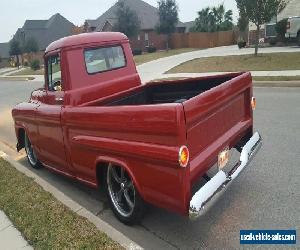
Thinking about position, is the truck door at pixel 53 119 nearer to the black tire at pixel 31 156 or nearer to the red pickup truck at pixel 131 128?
the red pickup truck at pixel 131 128

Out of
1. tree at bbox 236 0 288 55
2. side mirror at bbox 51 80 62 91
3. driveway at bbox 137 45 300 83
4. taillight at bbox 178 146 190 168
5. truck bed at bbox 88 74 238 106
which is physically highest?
tree at bbox 236 0 288 55

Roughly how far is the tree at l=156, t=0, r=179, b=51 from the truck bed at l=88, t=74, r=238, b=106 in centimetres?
4596

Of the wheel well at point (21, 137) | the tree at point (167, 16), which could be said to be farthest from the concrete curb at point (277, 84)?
the tree at point (167, 16)

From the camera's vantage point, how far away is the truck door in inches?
211

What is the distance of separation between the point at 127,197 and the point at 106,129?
89 centimetres

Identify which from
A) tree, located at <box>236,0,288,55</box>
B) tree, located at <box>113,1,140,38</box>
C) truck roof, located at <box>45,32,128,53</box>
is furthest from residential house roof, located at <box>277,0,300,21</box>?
truck roof, located at <box>45,32,128,53</box>

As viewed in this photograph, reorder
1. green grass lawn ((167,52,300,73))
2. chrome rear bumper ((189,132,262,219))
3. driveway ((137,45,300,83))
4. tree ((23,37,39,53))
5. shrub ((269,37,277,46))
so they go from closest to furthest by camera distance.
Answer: chrome rear bumper ((189,132,262,219))
green grass lawn ((167,52,300,73))
driveway ((137,45,300,83))
shrub ((269,37,277,46))
tree ((23,37,39,53))

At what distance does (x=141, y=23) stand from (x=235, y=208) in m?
57.1

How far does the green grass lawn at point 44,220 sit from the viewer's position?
407 centimetres

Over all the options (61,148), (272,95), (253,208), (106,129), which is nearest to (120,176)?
(106,129)

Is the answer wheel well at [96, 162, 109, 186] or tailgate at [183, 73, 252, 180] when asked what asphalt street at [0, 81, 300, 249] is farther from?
tailgate at [183, 73, 252, 180]

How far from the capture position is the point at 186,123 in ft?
11.6

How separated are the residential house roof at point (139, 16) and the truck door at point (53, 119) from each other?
5495 centimetres

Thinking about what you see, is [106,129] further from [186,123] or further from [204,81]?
[204,81]
